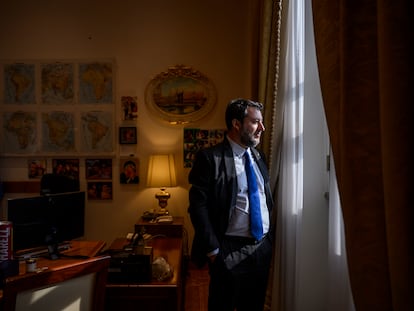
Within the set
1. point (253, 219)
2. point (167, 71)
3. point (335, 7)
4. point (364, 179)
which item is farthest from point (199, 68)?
point (364, 179)

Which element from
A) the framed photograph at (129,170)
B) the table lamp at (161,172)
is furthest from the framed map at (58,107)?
the table lamp at (161,172)

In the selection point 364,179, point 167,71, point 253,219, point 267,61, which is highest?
point 167,71

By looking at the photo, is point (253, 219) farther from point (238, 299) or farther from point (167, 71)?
point (167, 71)

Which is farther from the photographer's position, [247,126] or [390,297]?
[247,126]

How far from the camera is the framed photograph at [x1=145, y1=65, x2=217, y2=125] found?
372 cm

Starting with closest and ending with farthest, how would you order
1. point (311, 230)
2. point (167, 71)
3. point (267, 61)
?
point (311, 230) < point (267, 61) < point (167, 71)

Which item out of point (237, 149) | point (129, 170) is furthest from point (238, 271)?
point (129, 170)

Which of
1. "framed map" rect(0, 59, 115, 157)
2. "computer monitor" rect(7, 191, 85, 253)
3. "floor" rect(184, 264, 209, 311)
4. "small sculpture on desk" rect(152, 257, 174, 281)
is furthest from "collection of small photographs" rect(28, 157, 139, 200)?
"small sculpture on desk" rect(152, 257, 174, 281)

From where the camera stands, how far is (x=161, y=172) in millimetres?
3459

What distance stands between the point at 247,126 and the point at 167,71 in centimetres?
217

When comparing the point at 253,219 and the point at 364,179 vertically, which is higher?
the point at 364,179

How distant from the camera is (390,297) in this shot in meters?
0.70

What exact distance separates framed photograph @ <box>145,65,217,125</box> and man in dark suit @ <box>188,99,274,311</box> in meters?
1.86

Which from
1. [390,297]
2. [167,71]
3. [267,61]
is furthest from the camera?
[167,71]
